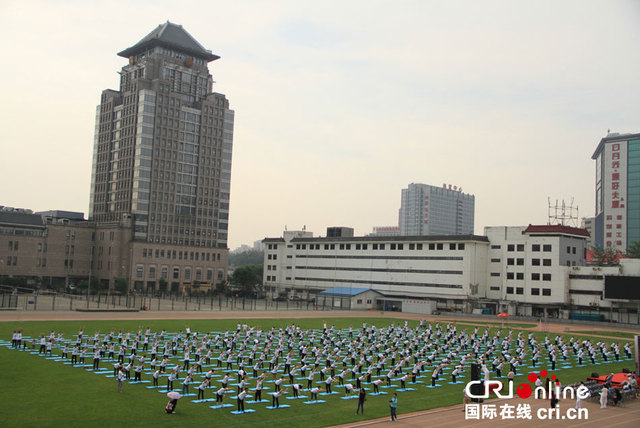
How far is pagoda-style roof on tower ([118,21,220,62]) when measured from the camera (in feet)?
408

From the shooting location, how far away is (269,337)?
141ft

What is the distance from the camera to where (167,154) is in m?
119

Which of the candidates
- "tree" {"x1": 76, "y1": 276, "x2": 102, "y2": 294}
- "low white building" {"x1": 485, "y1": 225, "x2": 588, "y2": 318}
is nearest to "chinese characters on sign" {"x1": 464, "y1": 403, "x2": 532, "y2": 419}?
"low white building" {"x1": 485, "y1": 225, "x2": 588, "y2": 318}

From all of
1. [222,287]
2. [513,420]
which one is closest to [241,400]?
[513,420]

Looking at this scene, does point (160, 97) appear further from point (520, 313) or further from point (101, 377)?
point (101, 377)

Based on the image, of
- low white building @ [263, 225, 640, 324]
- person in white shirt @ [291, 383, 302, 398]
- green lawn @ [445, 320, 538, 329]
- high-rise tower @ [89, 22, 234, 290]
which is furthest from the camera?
high-rise tower @ [89, 22, 234, 290]

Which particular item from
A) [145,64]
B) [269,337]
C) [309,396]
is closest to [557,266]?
[269,337]

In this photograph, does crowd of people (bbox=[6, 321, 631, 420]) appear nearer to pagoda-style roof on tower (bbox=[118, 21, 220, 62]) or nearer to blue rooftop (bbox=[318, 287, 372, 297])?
blue rooftop (bbox=[318, 287, 372, 297])

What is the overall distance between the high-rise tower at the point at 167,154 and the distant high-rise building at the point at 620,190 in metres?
89.1

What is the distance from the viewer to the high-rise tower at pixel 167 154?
116812 mm

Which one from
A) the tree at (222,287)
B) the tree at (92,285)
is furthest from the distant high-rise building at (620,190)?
the tree at (92,285)

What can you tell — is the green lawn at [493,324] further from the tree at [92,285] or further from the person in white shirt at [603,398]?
the tree at [92,285]

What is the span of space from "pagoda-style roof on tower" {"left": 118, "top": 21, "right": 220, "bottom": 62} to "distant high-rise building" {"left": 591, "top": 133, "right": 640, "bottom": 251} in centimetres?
9555

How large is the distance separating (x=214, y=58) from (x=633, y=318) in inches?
3930
